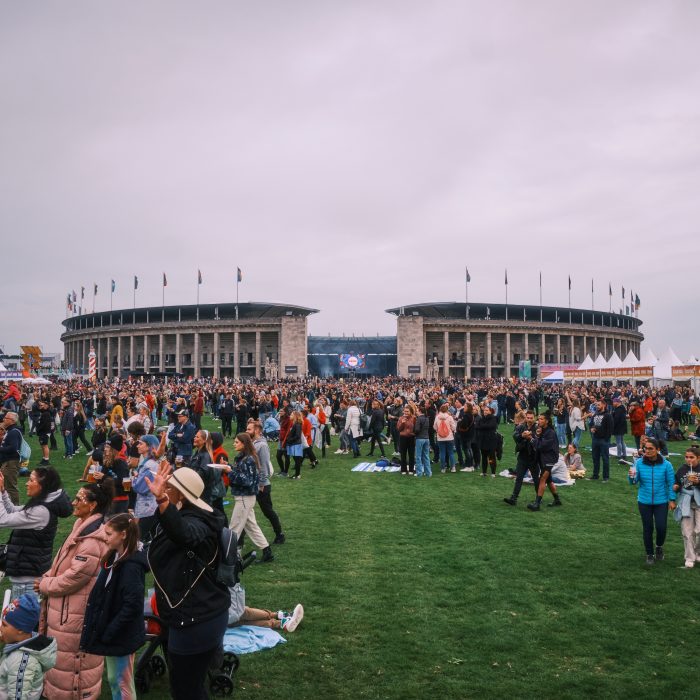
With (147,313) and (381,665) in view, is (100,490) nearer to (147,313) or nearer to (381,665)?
(381,665)

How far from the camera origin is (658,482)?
8.09m

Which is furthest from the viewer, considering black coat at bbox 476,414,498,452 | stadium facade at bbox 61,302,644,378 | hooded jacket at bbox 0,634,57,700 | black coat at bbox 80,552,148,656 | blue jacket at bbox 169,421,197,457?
stadium facade at bbox 61,302,644,378

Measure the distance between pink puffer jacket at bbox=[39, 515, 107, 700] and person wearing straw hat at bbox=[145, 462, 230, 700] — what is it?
1.03m

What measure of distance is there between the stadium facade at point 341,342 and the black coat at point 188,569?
262 ft

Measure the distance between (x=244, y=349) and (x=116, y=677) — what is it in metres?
89.8

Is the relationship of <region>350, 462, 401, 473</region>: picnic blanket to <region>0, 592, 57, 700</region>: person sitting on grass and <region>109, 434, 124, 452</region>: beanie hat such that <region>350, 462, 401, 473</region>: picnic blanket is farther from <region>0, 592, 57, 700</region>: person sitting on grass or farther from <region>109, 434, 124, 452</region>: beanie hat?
<region>0, 592, 57, 700</region>: person sitting on grass

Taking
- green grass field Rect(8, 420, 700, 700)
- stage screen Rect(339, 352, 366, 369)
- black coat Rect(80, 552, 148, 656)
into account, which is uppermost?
stage screen Rect(339, 352, 366, 369)

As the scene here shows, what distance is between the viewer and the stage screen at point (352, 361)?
8674 centimetres

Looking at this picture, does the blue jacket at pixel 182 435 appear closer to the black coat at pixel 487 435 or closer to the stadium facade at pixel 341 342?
the black coat at pixel 487 435

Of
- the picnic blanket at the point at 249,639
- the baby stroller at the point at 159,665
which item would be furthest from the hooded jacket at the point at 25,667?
the picnic blanket at the point at 249,639

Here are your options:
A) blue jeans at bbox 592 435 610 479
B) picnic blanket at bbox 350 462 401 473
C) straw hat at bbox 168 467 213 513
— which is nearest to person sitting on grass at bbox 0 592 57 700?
straw hat at bbox 168 467 213 513

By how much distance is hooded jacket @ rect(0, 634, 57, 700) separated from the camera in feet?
12.7

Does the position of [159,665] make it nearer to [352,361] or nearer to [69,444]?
[69,444]

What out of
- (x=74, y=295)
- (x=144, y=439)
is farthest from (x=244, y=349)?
(x=144, y=439)
